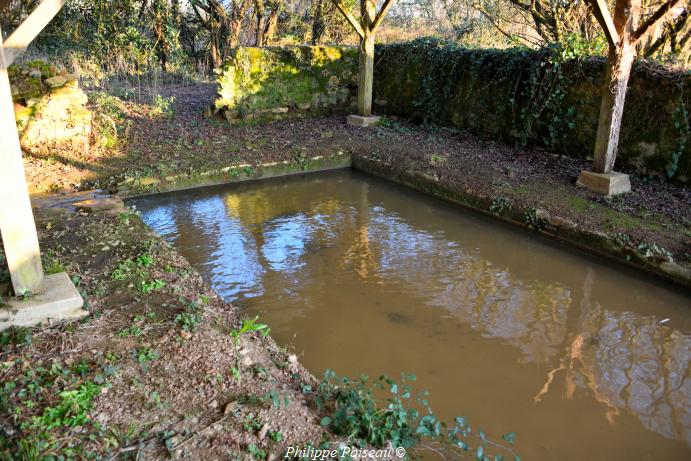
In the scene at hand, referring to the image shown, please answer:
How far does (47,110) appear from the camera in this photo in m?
8.02

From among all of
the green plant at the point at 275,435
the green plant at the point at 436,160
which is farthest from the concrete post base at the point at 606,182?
the green plant at the point at 275,435

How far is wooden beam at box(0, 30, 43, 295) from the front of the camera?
3.33 meters

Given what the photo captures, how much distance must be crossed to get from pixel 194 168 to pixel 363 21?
4.77m

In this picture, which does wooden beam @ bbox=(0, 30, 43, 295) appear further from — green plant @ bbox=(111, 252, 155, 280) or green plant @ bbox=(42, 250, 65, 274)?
green plant @ bbox=(111, 252, 155, 280)

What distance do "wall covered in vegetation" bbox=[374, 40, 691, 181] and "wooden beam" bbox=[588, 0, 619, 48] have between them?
4.27ft

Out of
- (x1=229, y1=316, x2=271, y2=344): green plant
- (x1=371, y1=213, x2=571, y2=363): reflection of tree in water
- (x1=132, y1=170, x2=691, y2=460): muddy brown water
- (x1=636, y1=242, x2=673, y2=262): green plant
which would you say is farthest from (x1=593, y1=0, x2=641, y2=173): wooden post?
(x1=229, y1=316, x2=271, y2=344): green plant

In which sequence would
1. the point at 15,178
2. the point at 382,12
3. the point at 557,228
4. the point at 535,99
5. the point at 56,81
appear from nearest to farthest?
the point at 15,178
the point at 557,228
the point at 56,81
the point at 535,99
the point at 382,12

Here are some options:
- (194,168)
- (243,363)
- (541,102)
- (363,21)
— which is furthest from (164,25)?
(243,363)

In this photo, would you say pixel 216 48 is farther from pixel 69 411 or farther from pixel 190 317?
pixel 69 411

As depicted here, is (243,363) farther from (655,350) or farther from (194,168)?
(194,168)

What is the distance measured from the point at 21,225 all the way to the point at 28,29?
126 cm

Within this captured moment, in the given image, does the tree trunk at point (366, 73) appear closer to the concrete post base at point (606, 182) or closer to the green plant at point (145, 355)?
the concrete post base at point (606, 182)

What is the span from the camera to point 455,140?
9719 millimetres

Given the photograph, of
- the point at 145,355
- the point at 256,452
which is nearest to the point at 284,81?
the point at 145,355
